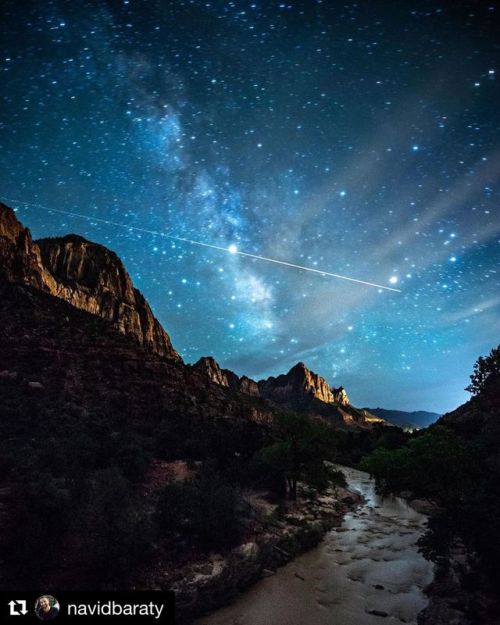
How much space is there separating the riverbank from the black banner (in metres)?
3.10

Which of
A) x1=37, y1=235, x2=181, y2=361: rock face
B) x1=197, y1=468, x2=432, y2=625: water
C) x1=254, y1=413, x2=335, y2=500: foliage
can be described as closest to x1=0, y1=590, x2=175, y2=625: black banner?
x1=197, y1=468, x2=432, y2=625: water

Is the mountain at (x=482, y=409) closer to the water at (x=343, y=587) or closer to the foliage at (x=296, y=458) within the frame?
the foliage at (x=296, y=458)

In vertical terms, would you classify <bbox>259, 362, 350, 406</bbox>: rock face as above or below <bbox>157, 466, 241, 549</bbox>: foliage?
above

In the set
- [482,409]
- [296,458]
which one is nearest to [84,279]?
[296,458]

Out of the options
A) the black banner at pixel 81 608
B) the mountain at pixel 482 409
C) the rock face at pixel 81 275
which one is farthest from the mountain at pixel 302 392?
the black banner at pixel 81 608

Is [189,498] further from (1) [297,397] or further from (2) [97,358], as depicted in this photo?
(1) [297,397]

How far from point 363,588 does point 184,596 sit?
7.32m

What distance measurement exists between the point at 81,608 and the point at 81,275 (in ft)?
249

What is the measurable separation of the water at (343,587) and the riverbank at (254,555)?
0.38 metres

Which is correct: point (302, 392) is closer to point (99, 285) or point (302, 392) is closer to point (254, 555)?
point (99, 285)

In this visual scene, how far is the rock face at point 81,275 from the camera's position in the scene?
160ft

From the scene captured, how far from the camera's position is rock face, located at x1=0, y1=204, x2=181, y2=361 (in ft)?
160

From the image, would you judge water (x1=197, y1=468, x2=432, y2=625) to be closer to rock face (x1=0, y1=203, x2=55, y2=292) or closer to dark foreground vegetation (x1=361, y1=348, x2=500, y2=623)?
dark foreground vegetation (x1=361, y1=348, x2=500, y2=623)

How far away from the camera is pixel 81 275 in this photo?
73.9m
